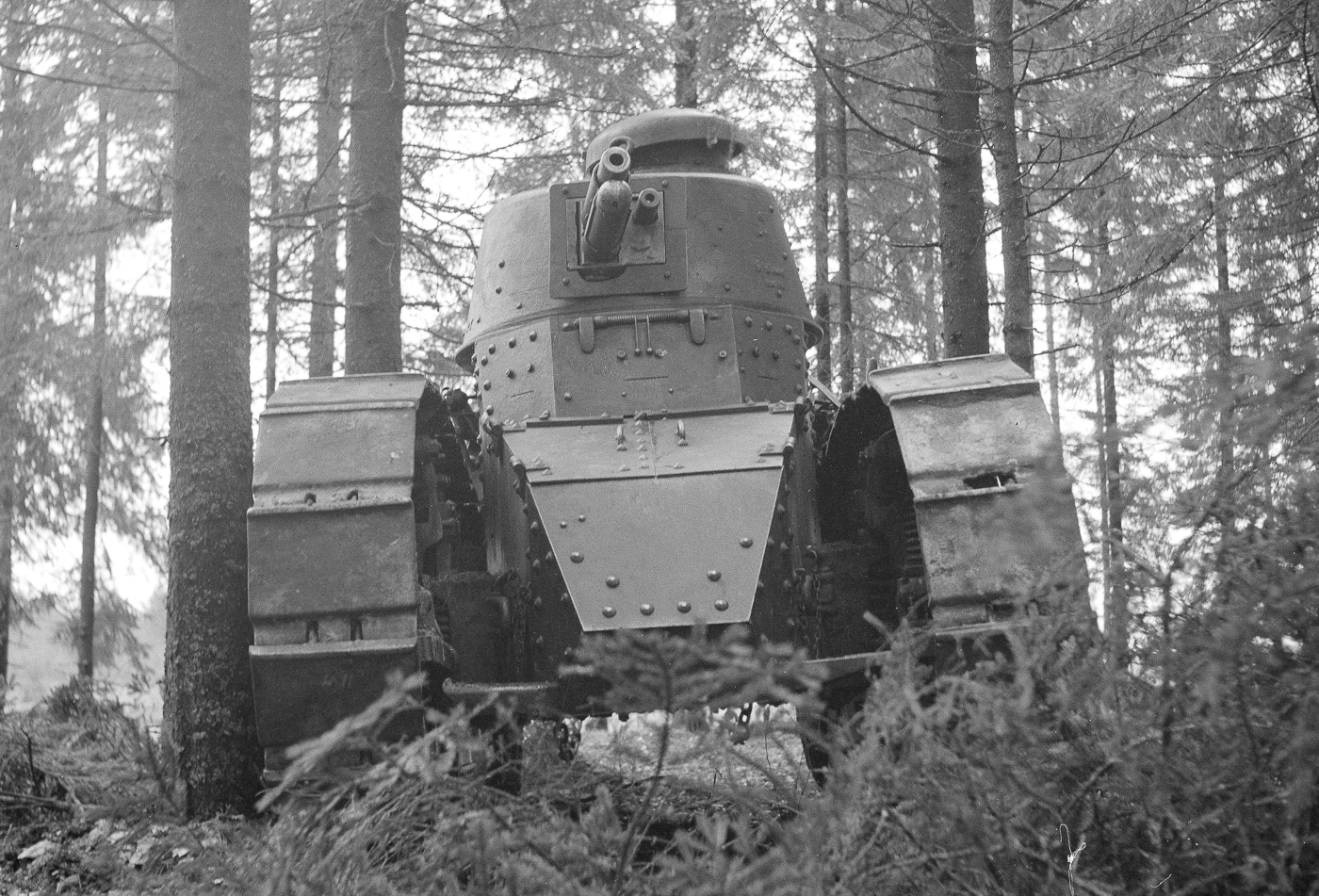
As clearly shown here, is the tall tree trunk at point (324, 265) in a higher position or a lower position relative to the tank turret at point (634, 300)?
higher

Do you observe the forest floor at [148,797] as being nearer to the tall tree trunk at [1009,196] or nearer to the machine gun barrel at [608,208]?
the machine gun barrel at [608,208]

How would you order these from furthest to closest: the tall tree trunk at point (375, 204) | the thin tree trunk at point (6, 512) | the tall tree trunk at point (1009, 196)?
the thin tree trunk at point (6, 512) → the tall tree trunk at point (375, 204) → the tall tree trunk at point (1009, 196)

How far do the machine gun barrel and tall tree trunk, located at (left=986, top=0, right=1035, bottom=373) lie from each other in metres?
2.75

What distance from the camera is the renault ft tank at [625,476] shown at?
511 cm

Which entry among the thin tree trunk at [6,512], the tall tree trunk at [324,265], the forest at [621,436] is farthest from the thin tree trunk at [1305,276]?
the thin tree trunk at [6,512]

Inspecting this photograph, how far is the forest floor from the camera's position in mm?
2740

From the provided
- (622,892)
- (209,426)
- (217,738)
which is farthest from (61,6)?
(622,892)

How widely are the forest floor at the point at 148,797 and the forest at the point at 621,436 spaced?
4cm

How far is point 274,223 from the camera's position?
1340cm

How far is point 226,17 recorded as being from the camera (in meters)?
7.06

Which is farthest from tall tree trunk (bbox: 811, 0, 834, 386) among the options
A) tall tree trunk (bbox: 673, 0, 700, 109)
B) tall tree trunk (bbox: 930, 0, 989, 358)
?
tall tree trunk (bbox: 930, 0, 989, 358)

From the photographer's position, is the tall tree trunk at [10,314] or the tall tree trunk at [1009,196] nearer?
the tall tree trunk at [1009,196]

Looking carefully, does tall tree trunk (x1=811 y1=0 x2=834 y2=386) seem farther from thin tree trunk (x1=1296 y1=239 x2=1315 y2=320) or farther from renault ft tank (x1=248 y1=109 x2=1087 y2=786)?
renault ft tank (x1=248 y1=109 x2=1087 y2=786)

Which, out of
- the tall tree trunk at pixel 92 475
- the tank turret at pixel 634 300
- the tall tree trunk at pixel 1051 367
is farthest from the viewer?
the tall tree trunk at pixel 1051 367
